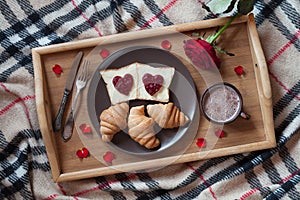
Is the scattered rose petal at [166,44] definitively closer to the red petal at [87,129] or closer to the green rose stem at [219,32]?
the green rose stem at [219,32]

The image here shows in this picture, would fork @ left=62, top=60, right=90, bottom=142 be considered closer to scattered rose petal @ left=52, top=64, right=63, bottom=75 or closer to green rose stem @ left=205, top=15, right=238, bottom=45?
scattered rose petal @ left=52, top=64, right=63, bottom=75

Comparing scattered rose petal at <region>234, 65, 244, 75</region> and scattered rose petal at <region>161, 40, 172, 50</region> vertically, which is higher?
scattered rose petal at <region>234, 65, 244, 75</region>

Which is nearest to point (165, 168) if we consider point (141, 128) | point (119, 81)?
point (141, 128)

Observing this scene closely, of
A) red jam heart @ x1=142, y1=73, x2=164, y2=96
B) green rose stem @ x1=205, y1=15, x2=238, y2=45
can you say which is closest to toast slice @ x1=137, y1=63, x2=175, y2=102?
red jam heart @ x1=142, y1=73, x2=164, y2=96

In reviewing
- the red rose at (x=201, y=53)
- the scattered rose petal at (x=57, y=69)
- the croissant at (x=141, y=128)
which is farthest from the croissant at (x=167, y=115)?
the scattered rose petal at (x=57, y=69)

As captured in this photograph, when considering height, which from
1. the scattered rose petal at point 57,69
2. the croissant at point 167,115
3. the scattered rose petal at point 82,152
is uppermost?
the croissant at point 167,115

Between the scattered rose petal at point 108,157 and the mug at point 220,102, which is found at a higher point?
the mug at point 220,102
